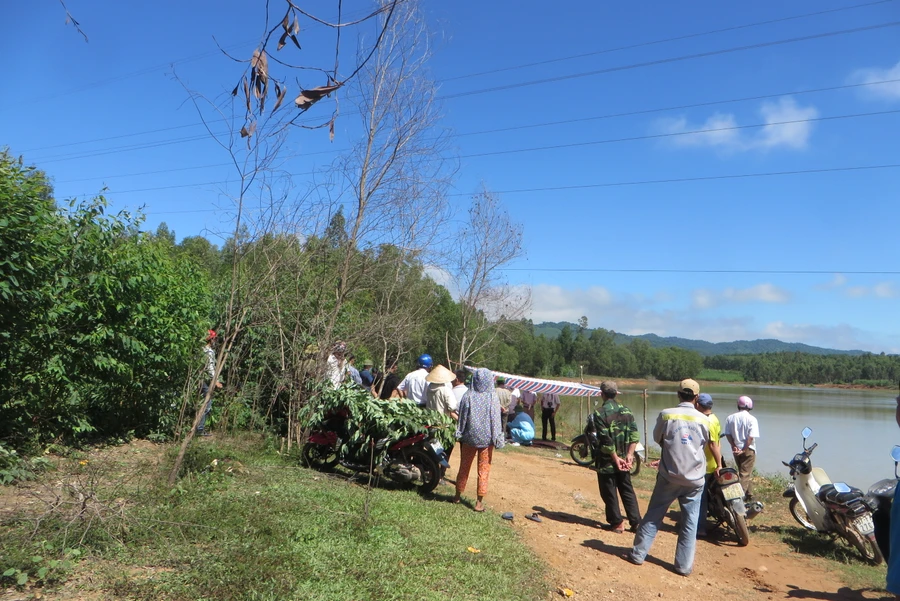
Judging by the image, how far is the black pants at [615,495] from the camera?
24.0 ft

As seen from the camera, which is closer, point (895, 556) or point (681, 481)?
point (895, 556)

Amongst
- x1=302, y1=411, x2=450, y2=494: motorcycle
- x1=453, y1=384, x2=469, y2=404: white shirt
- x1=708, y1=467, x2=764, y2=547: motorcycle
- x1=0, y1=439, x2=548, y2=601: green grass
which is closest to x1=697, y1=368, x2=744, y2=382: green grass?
x1=453, y1=384, x2=469, y2=404: white shirt

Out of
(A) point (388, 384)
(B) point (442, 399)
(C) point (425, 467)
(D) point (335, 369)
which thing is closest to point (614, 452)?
(C) point (425, 467)

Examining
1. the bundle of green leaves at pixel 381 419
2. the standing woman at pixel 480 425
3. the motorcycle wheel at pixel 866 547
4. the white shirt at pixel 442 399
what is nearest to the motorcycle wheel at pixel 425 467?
the bundle of green leaves at pixel 381 419

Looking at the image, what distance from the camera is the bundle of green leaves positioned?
7.84 m

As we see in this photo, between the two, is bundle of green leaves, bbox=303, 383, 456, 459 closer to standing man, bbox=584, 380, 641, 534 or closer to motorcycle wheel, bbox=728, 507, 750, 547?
standing man, bbox=584, 380, 641, 534

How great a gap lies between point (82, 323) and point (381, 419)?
3.68 meters

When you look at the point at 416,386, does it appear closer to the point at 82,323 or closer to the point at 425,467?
the point at 425,467

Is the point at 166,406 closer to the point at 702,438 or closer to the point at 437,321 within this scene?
the point at 702,438

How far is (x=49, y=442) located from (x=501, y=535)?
5.31 metres

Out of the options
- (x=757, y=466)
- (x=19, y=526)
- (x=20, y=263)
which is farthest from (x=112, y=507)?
(x=757, y=466)

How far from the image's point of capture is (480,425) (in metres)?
7.28

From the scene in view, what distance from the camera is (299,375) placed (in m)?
10.2

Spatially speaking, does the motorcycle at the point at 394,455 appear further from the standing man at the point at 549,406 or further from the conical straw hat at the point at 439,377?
the standing man at the point at 549,406
